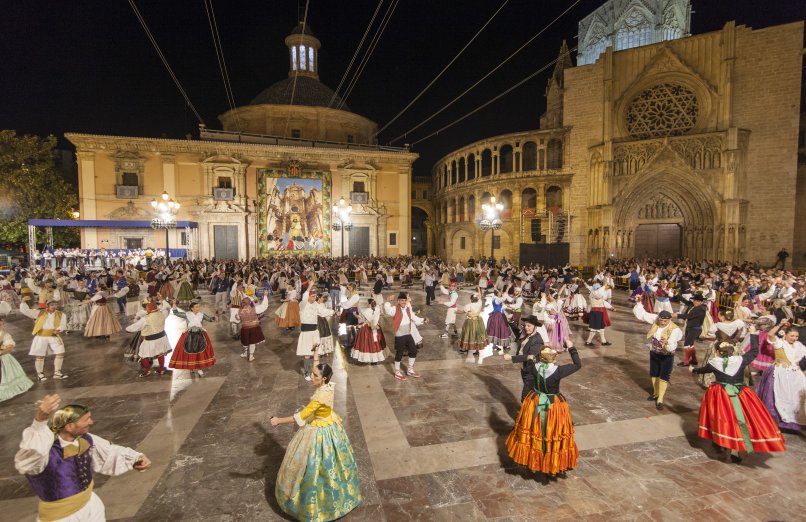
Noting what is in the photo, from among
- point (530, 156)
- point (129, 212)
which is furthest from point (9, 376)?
point (530, 156)

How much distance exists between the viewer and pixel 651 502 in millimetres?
3910

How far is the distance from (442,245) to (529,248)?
1363cm

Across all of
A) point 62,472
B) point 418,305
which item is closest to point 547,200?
point 418,305

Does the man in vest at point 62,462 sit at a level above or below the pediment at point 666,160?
below

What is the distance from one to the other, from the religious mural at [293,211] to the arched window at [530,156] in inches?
736

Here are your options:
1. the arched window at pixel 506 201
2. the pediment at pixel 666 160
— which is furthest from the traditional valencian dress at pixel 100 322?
the pediment at pixel 666 160

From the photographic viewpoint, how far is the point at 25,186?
28016 mm

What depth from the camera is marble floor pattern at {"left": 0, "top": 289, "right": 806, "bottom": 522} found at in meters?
3.86

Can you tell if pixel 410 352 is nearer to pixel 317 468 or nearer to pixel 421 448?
pixel 421 448

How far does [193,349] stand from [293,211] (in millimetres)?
26073

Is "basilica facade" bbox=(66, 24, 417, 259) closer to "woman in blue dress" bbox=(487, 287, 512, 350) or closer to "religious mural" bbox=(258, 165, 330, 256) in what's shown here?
"religious mural" bbox=(258, 165, 330, 256)

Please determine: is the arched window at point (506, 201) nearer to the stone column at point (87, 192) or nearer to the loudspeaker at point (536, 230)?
the loudspeaker at point (536, 230)

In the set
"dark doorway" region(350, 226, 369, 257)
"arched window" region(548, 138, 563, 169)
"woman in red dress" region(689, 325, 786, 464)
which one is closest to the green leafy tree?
"dark doorway" region(350, 226, 369, 257)

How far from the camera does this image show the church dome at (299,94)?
121ft
